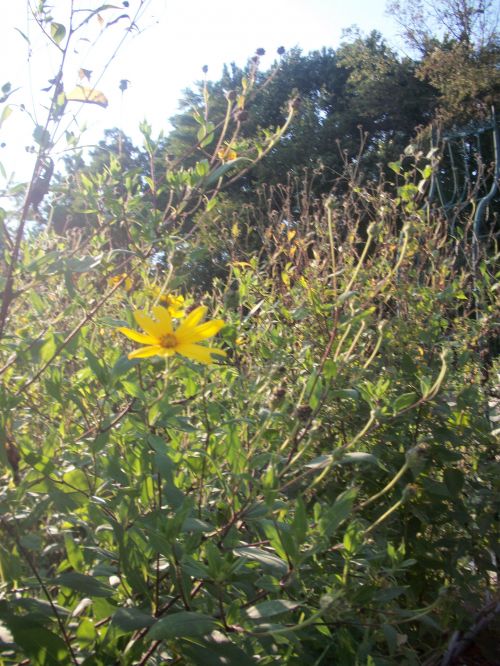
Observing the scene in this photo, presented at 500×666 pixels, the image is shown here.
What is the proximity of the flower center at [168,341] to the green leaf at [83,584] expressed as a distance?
39 cm

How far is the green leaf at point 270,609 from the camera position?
0.94m

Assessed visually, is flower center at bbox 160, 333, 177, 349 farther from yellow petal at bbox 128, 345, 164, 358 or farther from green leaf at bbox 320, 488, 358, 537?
green leaf at bbox 320, 488, 358, 537

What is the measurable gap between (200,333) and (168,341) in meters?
0.07

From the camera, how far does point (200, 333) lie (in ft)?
4.04

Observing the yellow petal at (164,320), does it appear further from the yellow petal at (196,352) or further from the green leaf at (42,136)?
the green leaf at (42,136)

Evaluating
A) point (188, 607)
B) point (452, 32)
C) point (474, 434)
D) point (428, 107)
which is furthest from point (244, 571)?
point (428, 107)

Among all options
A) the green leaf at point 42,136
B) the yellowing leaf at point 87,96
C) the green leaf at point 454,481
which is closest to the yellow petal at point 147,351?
the green leaf at point 42,136

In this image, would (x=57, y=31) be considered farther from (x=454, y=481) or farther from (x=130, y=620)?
(x=454, y=481)

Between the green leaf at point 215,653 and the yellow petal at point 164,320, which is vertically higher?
the yellow petal at point 164,320

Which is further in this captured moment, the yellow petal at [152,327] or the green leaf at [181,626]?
the yellow petal at [152,327]

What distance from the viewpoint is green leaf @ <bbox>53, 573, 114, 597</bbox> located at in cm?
102

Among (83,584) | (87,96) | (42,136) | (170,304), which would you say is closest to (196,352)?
(170,304)

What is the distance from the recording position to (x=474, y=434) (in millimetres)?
2121

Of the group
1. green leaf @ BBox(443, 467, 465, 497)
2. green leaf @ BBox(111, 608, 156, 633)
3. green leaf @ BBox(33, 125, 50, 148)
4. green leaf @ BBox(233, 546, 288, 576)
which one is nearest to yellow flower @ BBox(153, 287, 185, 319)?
green leaf @ BBox(33, 125, 50, 148)
